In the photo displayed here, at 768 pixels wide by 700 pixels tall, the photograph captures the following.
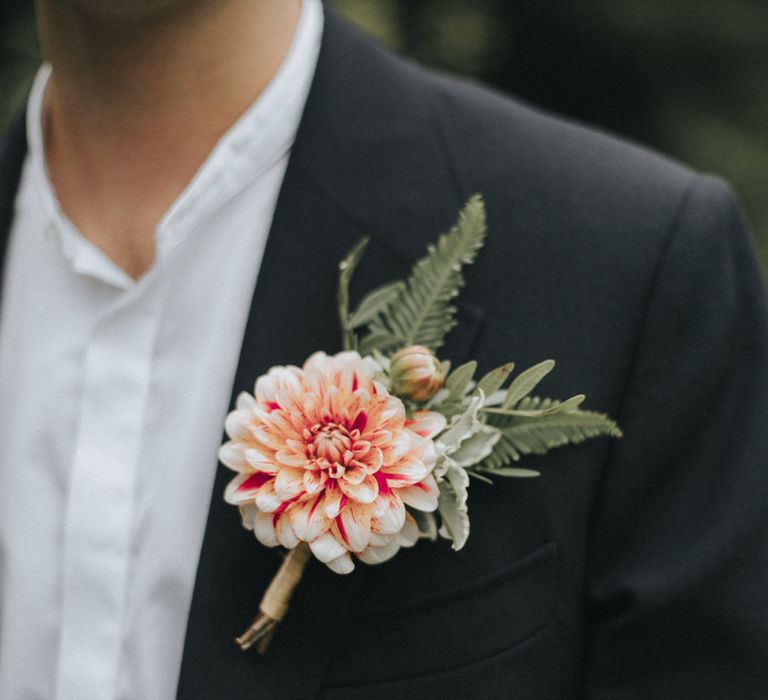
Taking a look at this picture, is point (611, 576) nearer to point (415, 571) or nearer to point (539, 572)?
point (539, 572)

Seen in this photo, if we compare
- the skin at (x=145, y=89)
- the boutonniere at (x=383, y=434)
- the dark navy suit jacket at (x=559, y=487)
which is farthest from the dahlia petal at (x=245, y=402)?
the skin at (x=145, y=89)

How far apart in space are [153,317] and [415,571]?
0.48 metres

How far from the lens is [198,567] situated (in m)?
1.28

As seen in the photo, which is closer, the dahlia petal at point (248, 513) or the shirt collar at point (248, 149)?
the dahlia petal at point (248, 513)

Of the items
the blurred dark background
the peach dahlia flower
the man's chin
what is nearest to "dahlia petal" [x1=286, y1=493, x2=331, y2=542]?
the peach dahlia flower

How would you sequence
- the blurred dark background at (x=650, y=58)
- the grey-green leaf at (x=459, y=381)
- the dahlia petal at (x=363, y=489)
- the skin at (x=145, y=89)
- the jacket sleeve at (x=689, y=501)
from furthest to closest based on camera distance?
1. the blurred dark background at (x=650, y=58)
2. the skin at (x=145, y=89)
3. the jacket sleeve at (x=689, y=501)
4. the grey-green leaf at (x=459, y=381)
5. the dahlia petal at (x=363, y=489)

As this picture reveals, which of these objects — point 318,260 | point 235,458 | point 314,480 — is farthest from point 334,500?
point 318,260

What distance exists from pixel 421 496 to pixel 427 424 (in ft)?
0.28

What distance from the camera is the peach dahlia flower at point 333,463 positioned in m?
→ 1.10

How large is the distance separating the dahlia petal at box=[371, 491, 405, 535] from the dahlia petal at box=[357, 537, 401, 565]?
0.04 meters

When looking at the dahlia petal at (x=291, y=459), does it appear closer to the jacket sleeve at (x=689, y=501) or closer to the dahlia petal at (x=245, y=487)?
the dahlia petal at (x=245, y=487)

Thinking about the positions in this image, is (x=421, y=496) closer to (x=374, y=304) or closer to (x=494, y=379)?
(x=494, y=379)

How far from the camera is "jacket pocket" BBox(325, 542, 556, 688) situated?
1.28 metres

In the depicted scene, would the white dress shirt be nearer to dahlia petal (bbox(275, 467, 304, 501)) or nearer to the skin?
the skin
